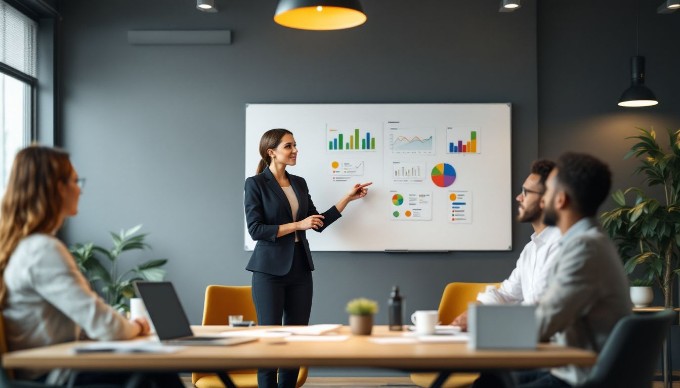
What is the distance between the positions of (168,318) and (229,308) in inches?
68.3

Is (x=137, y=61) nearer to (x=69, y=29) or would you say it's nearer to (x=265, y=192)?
(x=69, y=29)

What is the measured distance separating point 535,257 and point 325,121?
2735mm

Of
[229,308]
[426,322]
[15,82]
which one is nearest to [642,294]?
[229,308]

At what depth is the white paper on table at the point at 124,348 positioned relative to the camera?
2.21 meters

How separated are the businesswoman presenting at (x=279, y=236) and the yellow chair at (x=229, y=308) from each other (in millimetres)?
103

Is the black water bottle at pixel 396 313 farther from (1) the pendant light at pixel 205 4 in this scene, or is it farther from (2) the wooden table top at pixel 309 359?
(1) the pendant light at pixel 205 4

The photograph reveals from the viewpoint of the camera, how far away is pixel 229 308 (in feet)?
14.5

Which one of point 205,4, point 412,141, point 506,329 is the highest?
point 205,4

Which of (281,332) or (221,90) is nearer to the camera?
(281,332)

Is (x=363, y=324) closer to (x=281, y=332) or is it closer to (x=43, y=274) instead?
(x=281, y=332)

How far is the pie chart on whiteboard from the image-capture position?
19.2ft

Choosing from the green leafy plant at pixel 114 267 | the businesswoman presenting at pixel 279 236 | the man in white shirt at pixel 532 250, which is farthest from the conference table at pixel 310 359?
the green leafy plant at pixel 114 267

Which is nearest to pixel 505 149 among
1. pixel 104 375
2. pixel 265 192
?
pixel 265 192

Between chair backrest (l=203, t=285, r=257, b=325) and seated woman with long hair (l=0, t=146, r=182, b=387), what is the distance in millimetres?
1676
